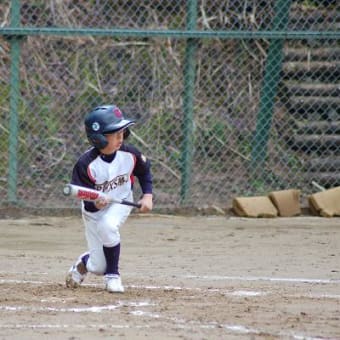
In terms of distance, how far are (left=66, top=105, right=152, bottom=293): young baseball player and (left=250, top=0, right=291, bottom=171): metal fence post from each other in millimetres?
5307

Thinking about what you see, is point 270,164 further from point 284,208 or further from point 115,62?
point 115,62

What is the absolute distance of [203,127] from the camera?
40.7 ft

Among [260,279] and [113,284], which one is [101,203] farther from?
[260,279]

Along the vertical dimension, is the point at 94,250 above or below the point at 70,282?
above

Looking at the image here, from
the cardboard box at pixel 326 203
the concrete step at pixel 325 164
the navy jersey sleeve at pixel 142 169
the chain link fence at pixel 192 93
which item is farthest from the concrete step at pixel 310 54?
the navy jersey sleeve at pixel 142 169

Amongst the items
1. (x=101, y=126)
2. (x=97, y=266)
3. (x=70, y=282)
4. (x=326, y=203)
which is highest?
(x=101, y=126)

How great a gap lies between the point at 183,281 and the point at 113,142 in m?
1.26

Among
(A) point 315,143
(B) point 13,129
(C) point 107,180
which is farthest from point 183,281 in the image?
(A) point 315,143

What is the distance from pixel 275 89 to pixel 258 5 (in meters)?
1.09

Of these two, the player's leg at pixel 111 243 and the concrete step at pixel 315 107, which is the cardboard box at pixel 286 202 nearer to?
the concrete step at pixel 315 107

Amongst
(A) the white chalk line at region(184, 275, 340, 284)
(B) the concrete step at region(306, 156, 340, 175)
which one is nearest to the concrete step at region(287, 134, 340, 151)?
(B) the concrete step at region(306, 156, 340, 175)

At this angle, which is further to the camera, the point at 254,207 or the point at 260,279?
the point at 254,207

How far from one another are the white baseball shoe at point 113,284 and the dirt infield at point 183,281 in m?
0.07

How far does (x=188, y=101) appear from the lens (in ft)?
38.4
